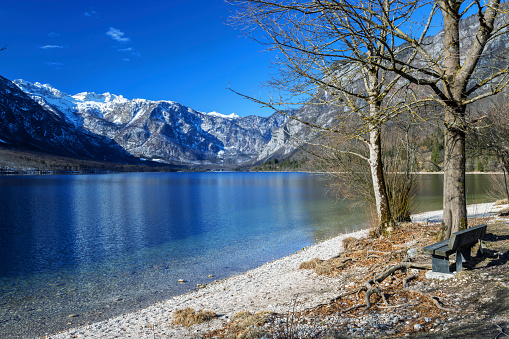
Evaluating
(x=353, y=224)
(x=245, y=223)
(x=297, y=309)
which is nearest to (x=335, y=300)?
(x=297, y=309)

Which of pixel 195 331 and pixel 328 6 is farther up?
pixel 328 6

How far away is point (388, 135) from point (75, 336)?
16439 mm

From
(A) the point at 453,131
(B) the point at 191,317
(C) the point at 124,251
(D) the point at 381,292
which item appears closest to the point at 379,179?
(A) the point at 453,131

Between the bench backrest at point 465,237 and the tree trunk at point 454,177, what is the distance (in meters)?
0.51

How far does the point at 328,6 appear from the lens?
19.5 ft

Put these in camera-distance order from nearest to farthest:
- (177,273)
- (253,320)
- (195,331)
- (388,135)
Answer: (253,320), (195,331), (177,273), (388,135)

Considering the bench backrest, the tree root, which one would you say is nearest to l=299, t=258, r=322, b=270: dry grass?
the tree root

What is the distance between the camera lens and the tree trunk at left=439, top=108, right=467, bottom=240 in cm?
802

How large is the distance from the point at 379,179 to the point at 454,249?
18.1ft

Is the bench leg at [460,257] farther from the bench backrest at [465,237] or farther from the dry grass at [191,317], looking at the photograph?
the dry grass at [191,317]

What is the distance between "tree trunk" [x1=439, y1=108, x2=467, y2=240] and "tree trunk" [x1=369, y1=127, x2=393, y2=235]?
10.5 feet

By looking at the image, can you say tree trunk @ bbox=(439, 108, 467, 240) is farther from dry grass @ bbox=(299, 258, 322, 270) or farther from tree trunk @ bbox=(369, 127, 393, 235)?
dry grass @ bbox=(299, 258, 322, 270)

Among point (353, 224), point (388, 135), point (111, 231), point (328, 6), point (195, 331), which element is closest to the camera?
point (328, 6)

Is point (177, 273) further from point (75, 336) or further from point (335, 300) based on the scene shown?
point (335, 300)
